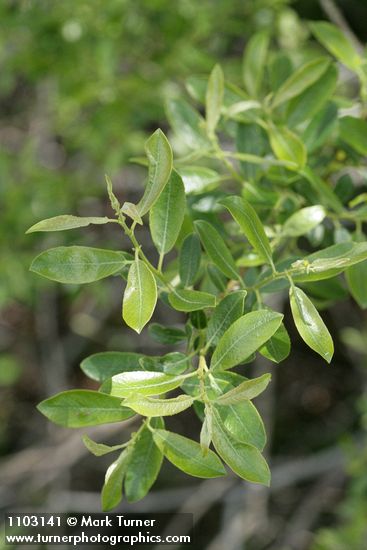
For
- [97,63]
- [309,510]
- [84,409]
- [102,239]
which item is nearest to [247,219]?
[84,409]

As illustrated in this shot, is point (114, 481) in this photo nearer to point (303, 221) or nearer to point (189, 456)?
point (189, 456)

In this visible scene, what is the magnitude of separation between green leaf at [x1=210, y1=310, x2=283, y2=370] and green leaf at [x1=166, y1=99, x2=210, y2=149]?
457 mm

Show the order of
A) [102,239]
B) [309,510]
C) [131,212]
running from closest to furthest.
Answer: [131,212], [102,239], [309,510]

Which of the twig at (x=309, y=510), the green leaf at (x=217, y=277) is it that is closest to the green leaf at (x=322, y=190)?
the green leaf at (x=217, y=277)

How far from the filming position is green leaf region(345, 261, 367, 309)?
945mm

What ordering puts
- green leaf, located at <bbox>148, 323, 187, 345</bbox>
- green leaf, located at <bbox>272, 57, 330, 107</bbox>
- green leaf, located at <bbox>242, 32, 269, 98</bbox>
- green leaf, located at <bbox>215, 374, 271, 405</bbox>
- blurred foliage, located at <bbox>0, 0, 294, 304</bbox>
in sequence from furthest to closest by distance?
1. blurred foliage, located at <bbox>0, 0, 294, 304</bbox>
2. green leaf, located at <bbox>242, 32, 269, 98</bbox>
3. green leaf, located at <bbox>272, 57, 330, 107</bbox>
4. green leaf, located at <bbox>148, 323, 187, 345</bbox>
5. green leaf, located at <bbox>215, 374, 271, 405</bbox>

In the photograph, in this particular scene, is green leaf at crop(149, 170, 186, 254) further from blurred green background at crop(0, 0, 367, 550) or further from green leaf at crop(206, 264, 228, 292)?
blurred green background at crop(0, 0, 367, 550)

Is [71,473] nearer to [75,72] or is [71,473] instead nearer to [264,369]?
[264,369]

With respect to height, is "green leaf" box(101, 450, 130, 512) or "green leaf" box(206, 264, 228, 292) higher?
"green leaf" box(206, 264, 228, 292)

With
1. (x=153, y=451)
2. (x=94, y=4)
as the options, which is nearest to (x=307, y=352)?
(x=94, y=4)

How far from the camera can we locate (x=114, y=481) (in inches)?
31.0

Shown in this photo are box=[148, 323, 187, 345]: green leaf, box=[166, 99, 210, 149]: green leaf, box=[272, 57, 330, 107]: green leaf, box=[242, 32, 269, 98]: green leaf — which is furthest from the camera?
box=[242, 32, 269, 98]: green leaf

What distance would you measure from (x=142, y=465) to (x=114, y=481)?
40mm

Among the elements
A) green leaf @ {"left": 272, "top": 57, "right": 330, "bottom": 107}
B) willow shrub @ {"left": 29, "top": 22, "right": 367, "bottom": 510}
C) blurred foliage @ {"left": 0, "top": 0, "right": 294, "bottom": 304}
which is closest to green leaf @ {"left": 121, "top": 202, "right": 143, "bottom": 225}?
willow shrub @ {"left": 29, "top": 22, "right": 367, "bottom": 510}
